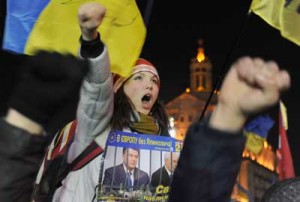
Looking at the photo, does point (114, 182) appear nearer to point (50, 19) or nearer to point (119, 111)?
point (119, 111)

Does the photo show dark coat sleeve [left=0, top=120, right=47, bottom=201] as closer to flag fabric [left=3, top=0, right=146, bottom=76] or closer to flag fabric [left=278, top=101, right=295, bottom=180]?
flag fabric [left=3, top=0, right=146, bottom=76]

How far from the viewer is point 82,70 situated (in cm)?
120

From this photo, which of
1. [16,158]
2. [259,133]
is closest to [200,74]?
[259,133]

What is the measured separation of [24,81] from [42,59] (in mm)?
62

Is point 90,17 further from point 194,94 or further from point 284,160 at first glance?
point 194,94

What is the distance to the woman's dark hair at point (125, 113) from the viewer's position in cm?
286

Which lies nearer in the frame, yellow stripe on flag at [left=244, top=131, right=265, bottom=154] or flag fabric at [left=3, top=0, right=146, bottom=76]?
flag fabric at [left=3, top=0, right=146, bottom=76]

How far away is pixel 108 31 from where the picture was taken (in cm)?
337

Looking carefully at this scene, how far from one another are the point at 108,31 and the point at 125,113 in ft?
2.26

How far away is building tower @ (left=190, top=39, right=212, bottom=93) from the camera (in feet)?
229

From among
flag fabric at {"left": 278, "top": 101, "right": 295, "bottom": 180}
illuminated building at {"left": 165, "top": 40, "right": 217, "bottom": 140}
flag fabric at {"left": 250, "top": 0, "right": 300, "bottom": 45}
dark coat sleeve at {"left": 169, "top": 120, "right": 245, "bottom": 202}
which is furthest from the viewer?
illuminated building at {"left": 165, "top": 40, "right": 217, "bottom": 140}

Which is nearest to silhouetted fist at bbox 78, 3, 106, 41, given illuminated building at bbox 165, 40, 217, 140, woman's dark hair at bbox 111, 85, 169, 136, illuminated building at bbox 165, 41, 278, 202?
woman's dark hair at bbox 111, 85, 169, 136

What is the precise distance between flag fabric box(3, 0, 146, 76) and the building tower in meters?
66.2

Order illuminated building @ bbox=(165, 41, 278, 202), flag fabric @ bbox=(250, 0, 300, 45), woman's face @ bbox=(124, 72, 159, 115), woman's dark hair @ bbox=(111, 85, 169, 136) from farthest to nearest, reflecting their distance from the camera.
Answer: illuminated building @ bbox=(165, 41, 278, 202), flag fabric @ bbox=(250, 0, 300, 45), woman's face @ bbox=(124, 72, 159, 115), woman's dark hair @ bbox=(111, 85, 169, 136)
